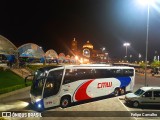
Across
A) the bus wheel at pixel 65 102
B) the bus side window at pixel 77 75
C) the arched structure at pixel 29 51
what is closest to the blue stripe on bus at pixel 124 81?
the bus side window at pixel 77 75

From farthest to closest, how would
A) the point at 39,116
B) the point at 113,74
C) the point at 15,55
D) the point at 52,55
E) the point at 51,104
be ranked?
the point at 52,55 < the point at 15,55 < the point at 113,74 < the point at 51,104 < the point at 39,116

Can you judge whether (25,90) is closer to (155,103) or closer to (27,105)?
(27,105)

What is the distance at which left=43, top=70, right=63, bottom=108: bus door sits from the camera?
638 inches

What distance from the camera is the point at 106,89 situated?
22.2 m

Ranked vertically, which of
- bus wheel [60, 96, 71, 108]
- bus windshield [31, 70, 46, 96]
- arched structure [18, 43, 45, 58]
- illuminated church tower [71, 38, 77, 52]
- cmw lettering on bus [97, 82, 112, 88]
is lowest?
bus wheel [60, 96, 71, 108]

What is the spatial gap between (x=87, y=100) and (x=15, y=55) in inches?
1217

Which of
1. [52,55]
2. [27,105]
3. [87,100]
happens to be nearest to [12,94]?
[27,105]

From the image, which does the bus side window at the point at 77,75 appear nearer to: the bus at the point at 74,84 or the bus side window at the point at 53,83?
the bus at the point at 74,84

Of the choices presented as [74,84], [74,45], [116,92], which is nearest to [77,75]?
[74,84]

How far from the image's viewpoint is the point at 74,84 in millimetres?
18578

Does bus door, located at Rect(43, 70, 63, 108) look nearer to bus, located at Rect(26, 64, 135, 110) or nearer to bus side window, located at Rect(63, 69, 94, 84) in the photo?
bus, located at Rect(26, 64, 135, 110)

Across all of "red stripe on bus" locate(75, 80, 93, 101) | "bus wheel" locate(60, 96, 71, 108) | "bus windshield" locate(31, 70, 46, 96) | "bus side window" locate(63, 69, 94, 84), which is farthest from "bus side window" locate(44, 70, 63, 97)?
"red stripe on bus" locate(75, 80, 93, 101)

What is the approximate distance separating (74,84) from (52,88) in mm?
2526

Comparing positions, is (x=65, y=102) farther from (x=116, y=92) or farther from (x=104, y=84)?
(x=116, y=92)
